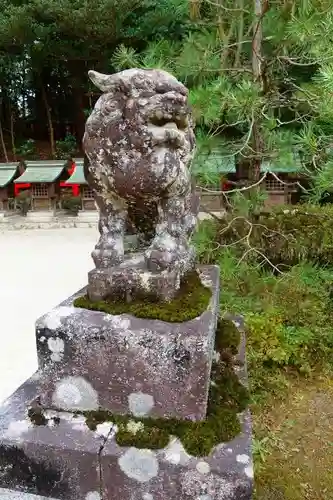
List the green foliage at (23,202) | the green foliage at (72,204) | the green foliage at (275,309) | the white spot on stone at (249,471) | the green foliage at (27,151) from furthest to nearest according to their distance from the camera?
the green foliage at (27,151), the green foliage at (23,202), the green foliage at (72,204), the green foliage at (275,309), the white spot on stone at (249,471)

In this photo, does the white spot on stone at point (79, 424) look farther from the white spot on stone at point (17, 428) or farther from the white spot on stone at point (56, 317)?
the white spot on stone at point (56, 317)

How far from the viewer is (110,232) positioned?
137 cm

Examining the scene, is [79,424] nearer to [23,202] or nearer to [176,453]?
[176,453]

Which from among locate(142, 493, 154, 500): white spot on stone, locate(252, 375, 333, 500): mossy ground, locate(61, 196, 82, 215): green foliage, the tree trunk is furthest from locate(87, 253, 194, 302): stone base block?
the tree trunk

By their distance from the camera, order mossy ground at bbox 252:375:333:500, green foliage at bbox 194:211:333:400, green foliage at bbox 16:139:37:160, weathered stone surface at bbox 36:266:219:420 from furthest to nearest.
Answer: green foliage at bbox 16:139:37:160 < green foliage at bbox 194:211:333:400 < mossy ground at bbox 252:375:333:500 < weathered stone surface at bbox 36:266:219:420

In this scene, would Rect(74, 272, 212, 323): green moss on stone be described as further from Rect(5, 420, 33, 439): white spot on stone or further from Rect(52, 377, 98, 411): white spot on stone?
Rect(5, 420, 33, 439): white spot on stone

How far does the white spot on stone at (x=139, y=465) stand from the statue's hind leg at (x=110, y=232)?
541mm

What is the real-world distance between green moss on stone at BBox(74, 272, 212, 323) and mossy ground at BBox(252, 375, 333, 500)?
1.08m

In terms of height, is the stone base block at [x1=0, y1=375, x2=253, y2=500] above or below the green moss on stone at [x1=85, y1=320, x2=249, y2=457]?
below

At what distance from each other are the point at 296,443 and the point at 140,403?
142cm

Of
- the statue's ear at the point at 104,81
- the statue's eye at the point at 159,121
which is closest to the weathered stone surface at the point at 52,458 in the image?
the statue's eye at the point at 159,121

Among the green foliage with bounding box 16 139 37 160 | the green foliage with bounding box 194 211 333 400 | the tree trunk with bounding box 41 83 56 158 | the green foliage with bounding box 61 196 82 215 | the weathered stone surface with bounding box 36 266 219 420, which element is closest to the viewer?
the weathered stone surface with bounding box 36 266 219 420

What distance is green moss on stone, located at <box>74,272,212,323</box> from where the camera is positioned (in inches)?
46.7

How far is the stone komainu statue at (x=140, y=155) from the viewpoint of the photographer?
4.01ft
